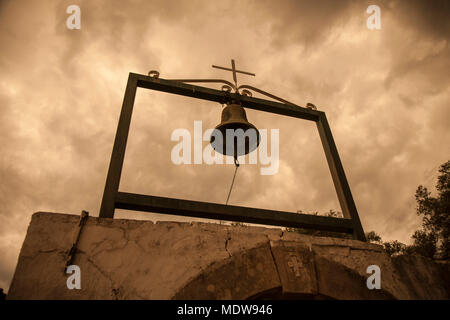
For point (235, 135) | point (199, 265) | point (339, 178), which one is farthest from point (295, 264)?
point (235, 135)

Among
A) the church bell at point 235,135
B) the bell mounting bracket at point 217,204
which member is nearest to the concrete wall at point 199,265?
the bell mounting bracket at point 217,204

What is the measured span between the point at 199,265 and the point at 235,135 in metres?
1.38

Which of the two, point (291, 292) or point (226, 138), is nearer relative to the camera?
point (291, 292)

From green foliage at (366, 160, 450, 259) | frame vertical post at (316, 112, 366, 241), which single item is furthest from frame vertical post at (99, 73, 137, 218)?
green foliage at (366, 160, 450, 259)

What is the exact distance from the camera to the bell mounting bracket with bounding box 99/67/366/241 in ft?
5.96

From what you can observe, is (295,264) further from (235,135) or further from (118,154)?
(118,154)

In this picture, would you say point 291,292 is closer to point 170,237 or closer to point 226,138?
point 170,237

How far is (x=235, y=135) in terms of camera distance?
2.63 m
